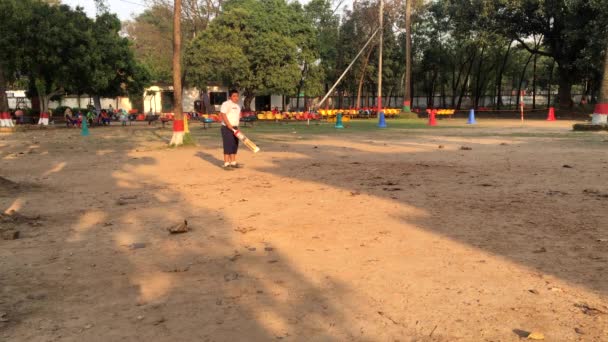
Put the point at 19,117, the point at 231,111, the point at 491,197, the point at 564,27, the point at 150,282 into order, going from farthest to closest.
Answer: the point at 564,27
the point at 19,117
the point at 231,111
the point at 491,197
the point at 150,282

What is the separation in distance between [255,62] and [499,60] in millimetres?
25165

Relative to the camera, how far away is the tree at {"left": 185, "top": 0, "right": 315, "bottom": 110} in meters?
34.9

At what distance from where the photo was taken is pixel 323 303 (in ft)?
11.3

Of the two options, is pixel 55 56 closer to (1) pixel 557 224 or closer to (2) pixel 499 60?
(1) pixel 557 224

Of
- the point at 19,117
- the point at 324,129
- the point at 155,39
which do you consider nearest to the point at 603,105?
the point at 324,129

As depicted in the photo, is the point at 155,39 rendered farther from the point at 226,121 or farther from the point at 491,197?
the point at 491,197

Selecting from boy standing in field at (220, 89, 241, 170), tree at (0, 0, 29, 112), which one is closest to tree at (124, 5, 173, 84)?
tree at (0, 0, 29, 112)

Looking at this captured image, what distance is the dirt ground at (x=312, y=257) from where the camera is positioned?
3113 millimetres

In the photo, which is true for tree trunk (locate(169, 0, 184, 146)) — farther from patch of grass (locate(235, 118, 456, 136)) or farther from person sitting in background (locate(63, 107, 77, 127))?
person sitting in background (locate(63, 107, 77, 127))

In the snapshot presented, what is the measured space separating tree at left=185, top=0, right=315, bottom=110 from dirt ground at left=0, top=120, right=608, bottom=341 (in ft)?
88.4

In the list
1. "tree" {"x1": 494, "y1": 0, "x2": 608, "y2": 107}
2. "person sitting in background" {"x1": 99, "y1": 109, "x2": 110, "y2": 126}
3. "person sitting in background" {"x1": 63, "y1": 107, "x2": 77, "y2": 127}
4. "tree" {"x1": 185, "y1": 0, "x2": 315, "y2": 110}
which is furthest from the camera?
"tree" {"x1": 185, "y1": 0, "x2": 315, "y2": 110}

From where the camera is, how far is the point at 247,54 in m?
36.0

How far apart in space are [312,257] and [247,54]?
33.3 metres

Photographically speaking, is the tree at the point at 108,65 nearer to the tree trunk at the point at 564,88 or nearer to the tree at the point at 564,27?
the tree at the point at 564,27
